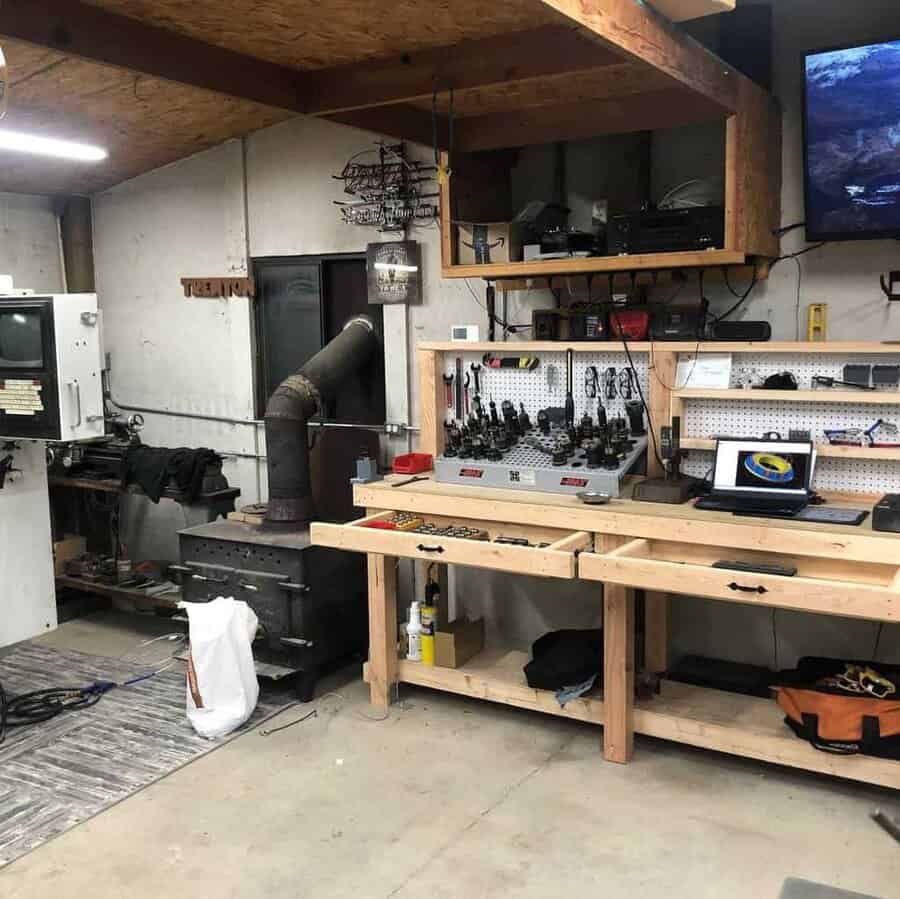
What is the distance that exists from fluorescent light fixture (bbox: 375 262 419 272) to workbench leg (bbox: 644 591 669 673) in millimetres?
1789

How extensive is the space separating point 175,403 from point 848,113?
12.2 feet

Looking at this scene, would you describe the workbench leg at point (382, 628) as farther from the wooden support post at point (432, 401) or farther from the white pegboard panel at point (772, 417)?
the white pegboard panel at point (772, 417)

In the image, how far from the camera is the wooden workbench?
2.70 m

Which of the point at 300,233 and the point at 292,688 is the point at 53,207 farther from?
the point at 292,688

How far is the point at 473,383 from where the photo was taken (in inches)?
159

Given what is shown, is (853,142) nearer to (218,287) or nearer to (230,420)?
(218,287)

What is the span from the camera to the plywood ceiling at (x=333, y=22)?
2.86 meters

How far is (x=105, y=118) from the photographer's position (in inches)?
173

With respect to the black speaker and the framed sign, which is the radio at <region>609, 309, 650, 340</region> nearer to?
the black speaker

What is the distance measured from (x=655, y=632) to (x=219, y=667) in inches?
65.4

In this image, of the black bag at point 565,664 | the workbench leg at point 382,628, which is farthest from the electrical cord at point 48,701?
the black bag at point 565,664

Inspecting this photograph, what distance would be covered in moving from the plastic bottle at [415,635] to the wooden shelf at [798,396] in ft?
4.28

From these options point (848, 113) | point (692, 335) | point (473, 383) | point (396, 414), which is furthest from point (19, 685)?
point (848, 113)

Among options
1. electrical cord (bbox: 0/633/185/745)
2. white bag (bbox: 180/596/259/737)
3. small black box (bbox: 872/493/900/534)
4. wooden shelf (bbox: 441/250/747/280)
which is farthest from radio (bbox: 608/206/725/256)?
electrical cord (bbox: 0/633/185/745)
